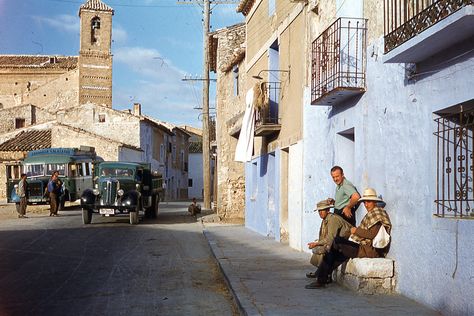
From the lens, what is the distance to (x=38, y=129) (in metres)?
45.8

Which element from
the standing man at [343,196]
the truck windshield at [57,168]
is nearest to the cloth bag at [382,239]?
the standing man at [343,196]

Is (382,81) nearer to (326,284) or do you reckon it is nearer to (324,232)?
(324,232)

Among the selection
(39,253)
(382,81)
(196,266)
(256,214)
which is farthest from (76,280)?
(256,214)

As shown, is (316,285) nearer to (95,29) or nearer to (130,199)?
(130,199)

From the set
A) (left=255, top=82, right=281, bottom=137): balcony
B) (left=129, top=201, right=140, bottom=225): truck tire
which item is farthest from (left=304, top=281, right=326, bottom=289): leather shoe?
(left=129, top=201, right=140, bottom=225): truck tire

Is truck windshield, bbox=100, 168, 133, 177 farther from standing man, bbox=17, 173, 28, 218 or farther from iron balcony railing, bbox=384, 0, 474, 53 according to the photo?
iron balcony railing, bbox=384, 0, 474, 53

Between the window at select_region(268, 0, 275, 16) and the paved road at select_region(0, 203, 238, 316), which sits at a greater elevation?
the window at select_region(268, 0, 275, 16)

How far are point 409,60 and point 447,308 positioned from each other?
9.20 feet

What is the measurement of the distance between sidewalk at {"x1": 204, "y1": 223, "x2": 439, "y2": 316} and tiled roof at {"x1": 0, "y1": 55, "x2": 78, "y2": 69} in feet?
193

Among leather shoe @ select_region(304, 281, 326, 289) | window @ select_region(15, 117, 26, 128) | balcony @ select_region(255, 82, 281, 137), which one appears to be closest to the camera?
leather shoe @ select_region(304, 281, 326, 289)

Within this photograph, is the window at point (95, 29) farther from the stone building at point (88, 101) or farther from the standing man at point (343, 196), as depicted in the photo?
the standing man at point (343, 196)

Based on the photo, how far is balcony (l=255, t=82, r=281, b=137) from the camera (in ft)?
49.8

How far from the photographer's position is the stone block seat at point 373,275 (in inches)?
307

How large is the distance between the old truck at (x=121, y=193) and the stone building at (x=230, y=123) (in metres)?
2.68
